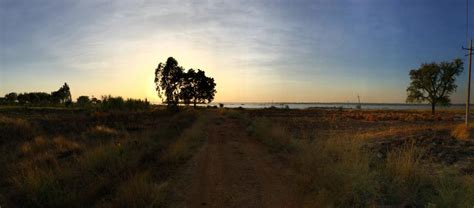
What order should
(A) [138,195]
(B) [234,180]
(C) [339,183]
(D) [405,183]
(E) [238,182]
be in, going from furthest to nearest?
(B) [234,180] < (E) [238,182] < (D) [405,183] < (C) [339,183] < (A) [138,195]

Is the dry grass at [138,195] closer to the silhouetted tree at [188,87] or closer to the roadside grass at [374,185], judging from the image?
the roadside grass at [374,185]

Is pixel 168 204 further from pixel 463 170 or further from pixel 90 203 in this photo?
pixel 463 170

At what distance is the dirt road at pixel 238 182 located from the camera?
7.10 meters

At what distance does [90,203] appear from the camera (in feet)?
22.9

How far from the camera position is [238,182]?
28.3 ft

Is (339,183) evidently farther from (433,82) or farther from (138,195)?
(433,82)

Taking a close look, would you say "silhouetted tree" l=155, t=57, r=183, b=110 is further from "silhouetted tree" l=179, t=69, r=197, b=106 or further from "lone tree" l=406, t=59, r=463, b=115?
"lone tree" l=406, t=59, r=463, b=115

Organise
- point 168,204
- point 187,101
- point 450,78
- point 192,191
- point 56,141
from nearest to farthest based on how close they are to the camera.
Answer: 1. point 168,204
2. point 192,191
3. point 56,141
4. point 450,78
5. point 187,101

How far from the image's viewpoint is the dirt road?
23.3 feet

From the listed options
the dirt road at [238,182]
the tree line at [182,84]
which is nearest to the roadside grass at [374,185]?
the dirt road at [238,182]

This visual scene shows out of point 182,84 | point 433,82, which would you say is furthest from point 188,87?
point 433,82

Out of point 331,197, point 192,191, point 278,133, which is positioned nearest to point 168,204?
point 192,191

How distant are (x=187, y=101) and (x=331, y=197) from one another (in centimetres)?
7430

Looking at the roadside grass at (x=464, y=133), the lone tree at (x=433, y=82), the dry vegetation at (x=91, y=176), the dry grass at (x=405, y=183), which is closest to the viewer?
the dry vegetation at (x=91, y=176)
